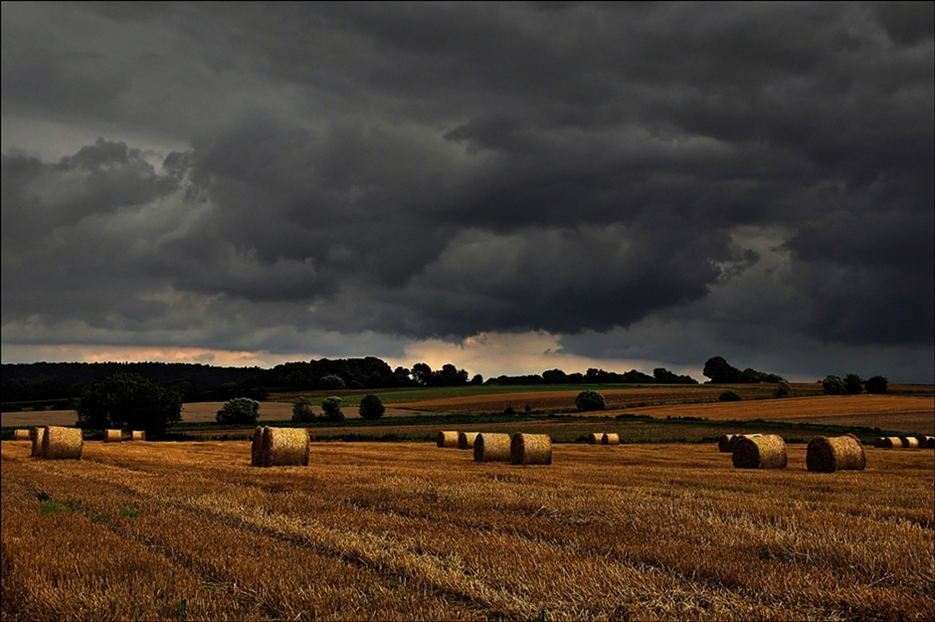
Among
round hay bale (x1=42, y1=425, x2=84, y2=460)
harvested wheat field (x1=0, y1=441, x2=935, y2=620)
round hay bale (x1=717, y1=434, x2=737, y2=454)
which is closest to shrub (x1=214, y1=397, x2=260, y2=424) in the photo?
round hay bale (x1=717, y1=434, x2=737, y2=454)

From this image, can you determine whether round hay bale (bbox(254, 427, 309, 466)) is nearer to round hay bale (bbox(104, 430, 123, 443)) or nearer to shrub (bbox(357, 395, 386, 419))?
round hay bale (bbox(104, 430, 123, 443))

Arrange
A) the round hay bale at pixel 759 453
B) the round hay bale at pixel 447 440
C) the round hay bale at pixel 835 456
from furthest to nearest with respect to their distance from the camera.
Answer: the round hay bale at pixel 447 440 → the round hay bale at pixel 759 453 → the round hay bale at pixel 835 456

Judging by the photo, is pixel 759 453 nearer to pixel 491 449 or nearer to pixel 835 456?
pixel 835 456

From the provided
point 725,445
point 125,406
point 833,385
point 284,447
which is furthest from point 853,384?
point 284,447

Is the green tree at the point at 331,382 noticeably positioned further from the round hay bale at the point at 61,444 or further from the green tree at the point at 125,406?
the round hay bale at the point at 61,444

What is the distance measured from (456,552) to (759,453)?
64.0ft

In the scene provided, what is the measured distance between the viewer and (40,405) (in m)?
70.0

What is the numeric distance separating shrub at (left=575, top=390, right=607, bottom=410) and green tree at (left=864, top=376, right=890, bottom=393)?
34.2 meters

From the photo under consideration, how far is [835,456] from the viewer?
A: 82.0 feet

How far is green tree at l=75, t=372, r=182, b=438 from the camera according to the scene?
57.2 metres

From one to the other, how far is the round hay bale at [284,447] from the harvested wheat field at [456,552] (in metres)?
7.44

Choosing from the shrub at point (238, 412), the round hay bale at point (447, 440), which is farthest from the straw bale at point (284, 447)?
the shrub at point (238, 412)

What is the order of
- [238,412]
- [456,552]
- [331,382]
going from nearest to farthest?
[456,552], [238,412], [331,382]

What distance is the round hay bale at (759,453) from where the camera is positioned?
25.8m
